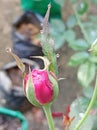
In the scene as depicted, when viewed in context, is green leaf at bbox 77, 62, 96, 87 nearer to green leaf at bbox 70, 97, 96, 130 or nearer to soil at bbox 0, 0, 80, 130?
soil at bbox 0, 0, 80, 130

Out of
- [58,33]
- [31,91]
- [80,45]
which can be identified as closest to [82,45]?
[80,45]

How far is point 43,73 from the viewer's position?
50 cm

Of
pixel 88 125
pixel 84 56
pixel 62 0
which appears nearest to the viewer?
pixel 88 125

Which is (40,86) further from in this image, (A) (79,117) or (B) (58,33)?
(B) (58,33)

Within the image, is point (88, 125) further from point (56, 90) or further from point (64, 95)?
point (64, 95)

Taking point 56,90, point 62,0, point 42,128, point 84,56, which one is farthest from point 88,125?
point 42,128

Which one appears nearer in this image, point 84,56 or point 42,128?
point 84,56

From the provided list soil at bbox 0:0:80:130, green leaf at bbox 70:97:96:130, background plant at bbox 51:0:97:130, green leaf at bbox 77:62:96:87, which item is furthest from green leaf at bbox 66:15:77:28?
green leaf at bbox 70:97:96:130

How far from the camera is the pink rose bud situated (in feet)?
1.63

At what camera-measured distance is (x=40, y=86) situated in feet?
1.63

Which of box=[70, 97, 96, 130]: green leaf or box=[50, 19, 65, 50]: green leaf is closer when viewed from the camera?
box=[70, 97, 96, 130]: green leaf

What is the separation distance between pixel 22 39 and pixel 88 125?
1.52 m

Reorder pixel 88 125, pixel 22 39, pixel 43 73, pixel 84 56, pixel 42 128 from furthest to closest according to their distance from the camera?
pixel 22 39, pixel 42 128, pixel 84 56, pixel 88 125, pixel 43 73

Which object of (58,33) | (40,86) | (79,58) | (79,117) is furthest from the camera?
(58,33)
